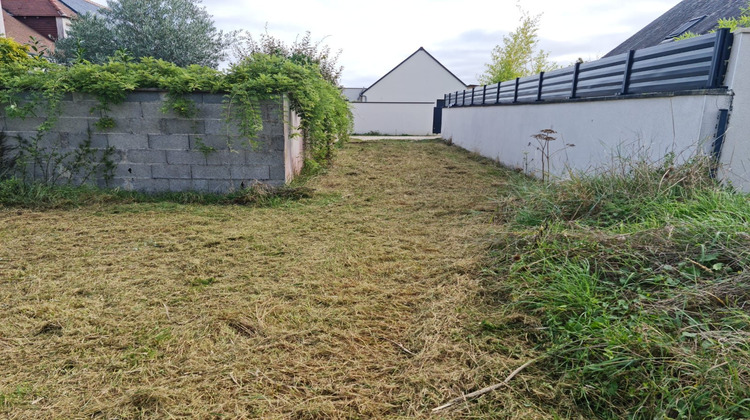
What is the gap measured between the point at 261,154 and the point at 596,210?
357cm

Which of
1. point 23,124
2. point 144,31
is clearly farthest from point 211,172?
point 144,31

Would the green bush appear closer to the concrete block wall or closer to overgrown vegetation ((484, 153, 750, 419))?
the concrete block wall

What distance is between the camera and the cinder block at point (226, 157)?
493cm

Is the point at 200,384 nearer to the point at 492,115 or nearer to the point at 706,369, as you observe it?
the point at 706,369

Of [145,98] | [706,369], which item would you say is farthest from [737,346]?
[145,98]

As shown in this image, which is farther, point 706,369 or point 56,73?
point 56,73

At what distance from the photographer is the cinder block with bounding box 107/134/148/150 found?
15.9 feet

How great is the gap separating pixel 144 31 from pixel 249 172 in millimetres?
10990

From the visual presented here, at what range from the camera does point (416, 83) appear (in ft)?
82.5

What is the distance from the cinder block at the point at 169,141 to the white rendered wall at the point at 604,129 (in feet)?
13.6

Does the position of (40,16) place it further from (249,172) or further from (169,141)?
(249,172)

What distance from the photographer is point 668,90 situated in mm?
3744

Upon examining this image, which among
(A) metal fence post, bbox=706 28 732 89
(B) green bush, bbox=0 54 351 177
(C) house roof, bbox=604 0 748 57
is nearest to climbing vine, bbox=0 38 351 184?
(B) green bush, bbox=0 54 351 177

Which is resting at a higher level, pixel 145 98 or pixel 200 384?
pixel 145 98
